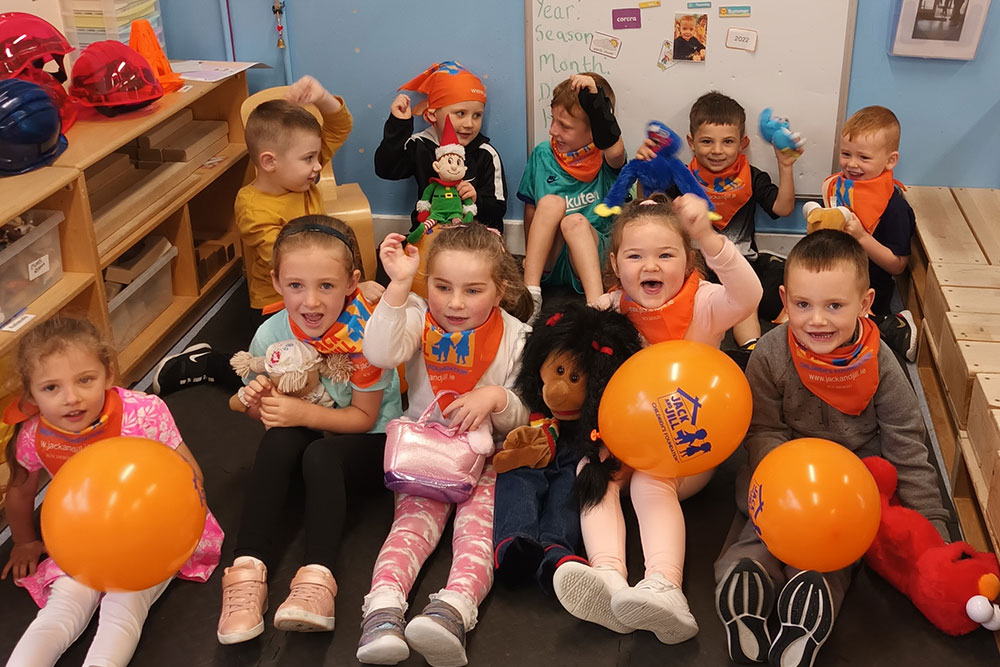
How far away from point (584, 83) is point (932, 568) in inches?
70.0

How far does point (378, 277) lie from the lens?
12.0 feet

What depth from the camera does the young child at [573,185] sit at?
3193 millimetres

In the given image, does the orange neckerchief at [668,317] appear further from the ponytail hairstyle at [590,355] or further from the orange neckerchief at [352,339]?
the orange neckerchief at [352,339]

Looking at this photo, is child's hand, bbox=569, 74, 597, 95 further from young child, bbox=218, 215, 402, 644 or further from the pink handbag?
the pink handbag

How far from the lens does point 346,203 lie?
10.8 feet

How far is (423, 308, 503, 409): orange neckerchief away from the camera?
7.48ft

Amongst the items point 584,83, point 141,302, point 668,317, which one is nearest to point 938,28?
point 584,83

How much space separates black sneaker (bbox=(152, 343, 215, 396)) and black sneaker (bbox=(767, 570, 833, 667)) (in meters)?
1.79

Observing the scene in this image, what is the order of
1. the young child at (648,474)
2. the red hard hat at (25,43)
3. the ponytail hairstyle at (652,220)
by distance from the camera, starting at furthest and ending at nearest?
1. the red hard hat at (25,43)
2. the ponytail hairstyle at (652,220)
3. the young child at (648,474)

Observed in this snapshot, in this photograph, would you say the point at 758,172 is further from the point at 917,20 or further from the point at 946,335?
the point at 946,335

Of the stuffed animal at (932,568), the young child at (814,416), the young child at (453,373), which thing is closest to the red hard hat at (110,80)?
the young child at (453,373)

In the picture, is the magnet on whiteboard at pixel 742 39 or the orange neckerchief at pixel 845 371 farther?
the magnet on whiteboard at pixel 742 39

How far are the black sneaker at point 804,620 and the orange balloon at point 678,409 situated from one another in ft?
0.95

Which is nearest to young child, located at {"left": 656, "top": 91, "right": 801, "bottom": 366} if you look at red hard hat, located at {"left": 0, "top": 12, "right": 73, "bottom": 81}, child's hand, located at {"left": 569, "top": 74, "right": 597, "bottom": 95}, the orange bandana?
child's hand, located at {"left": 569, "top": 74, "right": 597, "bottom": 95}
